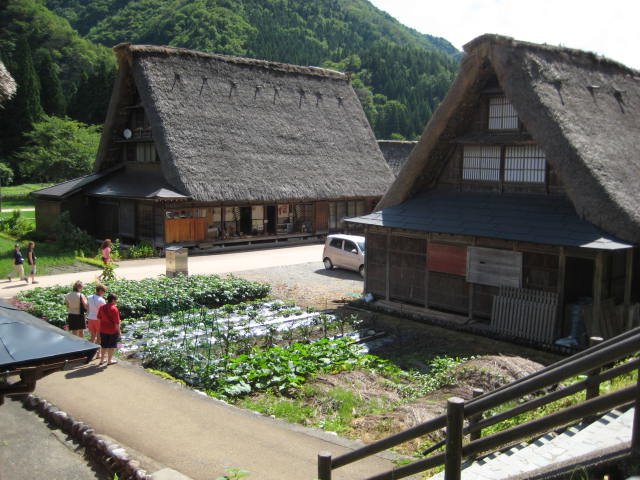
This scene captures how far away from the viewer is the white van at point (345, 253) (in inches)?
844

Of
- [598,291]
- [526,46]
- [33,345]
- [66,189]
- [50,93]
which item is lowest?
[598,291]

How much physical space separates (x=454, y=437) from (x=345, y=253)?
17.6m

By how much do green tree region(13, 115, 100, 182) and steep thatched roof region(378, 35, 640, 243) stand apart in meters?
30.1

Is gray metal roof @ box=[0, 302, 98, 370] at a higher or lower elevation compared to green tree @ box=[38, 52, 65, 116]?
lower

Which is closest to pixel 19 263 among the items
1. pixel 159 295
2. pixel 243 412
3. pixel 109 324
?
pixel 159 295

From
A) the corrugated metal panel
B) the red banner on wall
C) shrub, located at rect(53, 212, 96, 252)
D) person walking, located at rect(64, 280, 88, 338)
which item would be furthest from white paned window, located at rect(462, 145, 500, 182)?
shrub, located at rect(53, 212, 96, 252)

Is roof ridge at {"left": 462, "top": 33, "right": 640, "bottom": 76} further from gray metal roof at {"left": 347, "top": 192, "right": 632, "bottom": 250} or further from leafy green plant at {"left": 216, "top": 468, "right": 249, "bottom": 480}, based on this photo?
leafy green plant at {"left": 216, "top": 468, "right": 249, "bottom": 480}

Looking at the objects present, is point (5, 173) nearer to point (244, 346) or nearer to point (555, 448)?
point (244, 346)

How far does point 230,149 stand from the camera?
27469mm

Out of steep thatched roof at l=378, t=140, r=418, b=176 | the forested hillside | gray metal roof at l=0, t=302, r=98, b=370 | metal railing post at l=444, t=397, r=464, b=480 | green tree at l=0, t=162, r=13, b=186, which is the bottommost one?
metal railing post at l=444, t=397, r=464, b=480

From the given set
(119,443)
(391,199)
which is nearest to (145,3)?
(391,199)

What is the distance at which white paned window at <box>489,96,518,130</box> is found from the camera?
49.6ft

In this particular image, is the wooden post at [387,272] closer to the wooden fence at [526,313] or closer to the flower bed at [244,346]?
the flower bed at [244,346]

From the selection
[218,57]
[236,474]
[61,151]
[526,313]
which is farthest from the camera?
[61,151]
